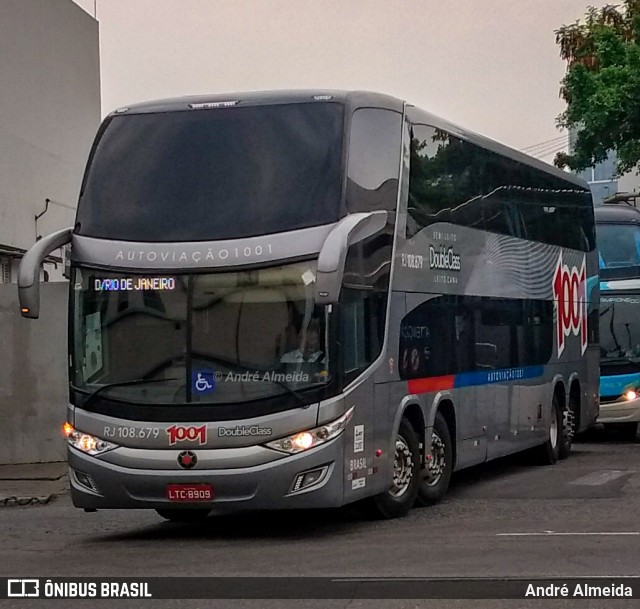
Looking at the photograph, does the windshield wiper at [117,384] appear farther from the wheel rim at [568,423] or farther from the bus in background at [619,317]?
the bus in background at [619,317]

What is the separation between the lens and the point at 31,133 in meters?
28.2

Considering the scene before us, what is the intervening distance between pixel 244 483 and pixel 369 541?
1182mm

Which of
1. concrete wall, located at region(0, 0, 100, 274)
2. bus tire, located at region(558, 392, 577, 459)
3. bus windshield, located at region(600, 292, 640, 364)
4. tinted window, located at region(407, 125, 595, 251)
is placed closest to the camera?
tinted window, located at region(407, 125, 595, 251)

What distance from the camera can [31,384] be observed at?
18953 mm

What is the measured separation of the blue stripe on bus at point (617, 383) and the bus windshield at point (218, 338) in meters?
13.2

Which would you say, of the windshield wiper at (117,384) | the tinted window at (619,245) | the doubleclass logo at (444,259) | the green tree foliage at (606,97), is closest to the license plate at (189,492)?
the windshield wiper at (117,384)

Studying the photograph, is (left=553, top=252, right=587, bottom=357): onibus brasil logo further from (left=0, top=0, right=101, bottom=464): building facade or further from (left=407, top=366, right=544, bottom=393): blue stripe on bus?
(left=0, top=0, right=101, bottom=464): building facade

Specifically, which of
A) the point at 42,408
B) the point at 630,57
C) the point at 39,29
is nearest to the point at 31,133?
the point at 39,29

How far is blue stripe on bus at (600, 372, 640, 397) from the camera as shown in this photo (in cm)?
2375

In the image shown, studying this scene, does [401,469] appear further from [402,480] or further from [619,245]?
[619,245]

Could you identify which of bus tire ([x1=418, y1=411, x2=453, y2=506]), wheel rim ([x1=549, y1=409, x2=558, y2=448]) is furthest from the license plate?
wheel rim ([x1=549, y1=409, x2=558, y2=448])

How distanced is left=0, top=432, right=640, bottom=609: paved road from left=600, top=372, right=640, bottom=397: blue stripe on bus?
7391mm

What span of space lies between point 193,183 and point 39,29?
17838 mm

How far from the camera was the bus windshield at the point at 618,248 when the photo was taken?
24438mm
